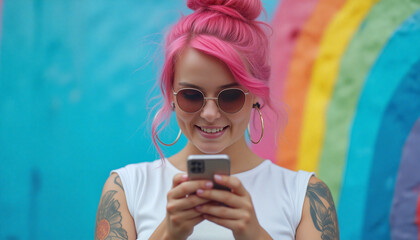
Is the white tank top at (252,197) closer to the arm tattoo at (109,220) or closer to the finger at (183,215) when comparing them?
the arm tattoo at (109,220)

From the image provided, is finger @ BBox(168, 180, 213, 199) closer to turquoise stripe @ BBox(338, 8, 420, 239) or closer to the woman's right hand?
the woman's right hand

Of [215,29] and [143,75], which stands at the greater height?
[143,75]

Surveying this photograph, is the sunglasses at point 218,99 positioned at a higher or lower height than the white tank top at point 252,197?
higher

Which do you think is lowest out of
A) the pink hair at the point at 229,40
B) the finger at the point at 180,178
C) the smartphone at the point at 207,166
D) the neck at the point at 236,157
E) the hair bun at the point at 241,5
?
the finger at the point at 180,178

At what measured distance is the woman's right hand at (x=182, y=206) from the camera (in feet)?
3.70

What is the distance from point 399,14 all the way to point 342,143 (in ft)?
2.63

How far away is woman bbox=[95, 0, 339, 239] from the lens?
1380mm

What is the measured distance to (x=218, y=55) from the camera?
135 centimetres

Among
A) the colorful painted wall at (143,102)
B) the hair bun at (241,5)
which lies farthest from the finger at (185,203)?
the colorful painted wall at (143,102)

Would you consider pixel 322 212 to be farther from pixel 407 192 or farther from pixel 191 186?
pixel 407 192

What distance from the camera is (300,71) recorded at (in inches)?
95.8

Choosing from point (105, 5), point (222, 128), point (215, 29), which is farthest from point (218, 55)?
point (105, 5)

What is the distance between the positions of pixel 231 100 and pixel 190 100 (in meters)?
0.14

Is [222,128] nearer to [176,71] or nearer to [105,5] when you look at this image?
[176,71]
